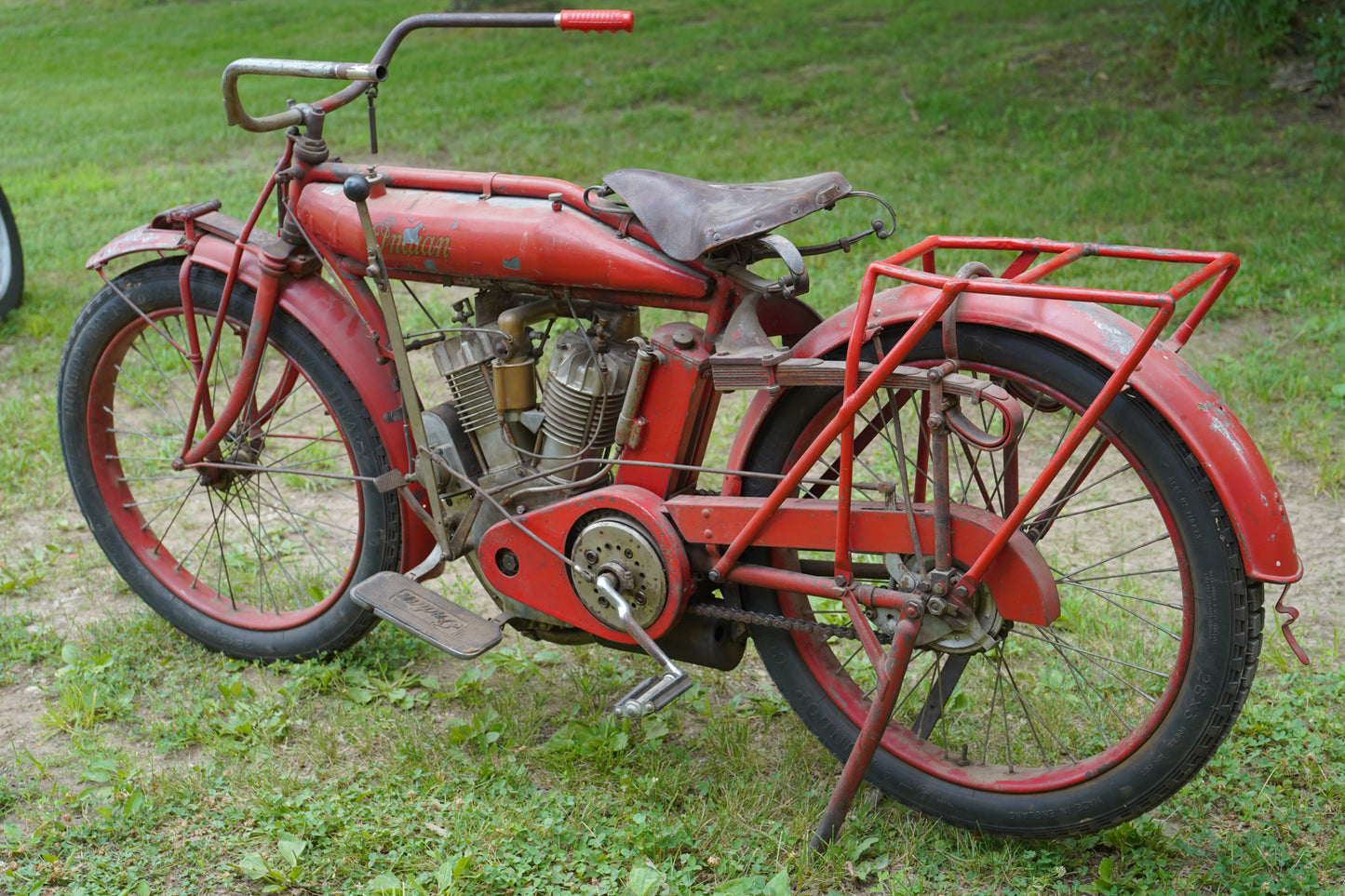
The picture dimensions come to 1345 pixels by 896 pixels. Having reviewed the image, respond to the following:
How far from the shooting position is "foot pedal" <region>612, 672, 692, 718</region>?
9.16 ft

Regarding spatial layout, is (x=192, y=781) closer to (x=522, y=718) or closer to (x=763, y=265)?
(x=522, y=718)

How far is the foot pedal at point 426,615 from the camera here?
3049mm

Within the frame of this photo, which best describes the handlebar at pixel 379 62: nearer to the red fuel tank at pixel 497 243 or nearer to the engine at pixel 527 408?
the red fuel tank at pixel 497 243

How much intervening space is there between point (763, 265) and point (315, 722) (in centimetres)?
367

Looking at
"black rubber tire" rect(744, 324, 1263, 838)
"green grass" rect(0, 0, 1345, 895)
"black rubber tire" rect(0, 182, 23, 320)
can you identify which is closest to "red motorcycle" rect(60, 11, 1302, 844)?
"black rubber tire" rect(744, 324, 1263, 838)

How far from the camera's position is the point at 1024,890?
2.65 metres

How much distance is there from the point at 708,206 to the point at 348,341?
1073 mm

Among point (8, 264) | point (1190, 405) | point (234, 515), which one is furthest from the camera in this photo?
point (8, 264)

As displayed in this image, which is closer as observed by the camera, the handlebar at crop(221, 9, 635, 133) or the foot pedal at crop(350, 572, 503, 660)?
the handlebar at crop(221, 9, 635, 133)

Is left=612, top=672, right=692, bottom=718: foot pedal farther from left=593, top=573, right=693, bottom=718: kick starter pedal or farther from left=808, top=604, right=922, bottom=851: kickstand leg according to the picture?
left=808, top=604, right=922, bottom=851: kickstand leg

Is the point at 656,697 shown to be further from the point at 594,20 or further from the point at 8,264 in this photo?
the point at 8,264

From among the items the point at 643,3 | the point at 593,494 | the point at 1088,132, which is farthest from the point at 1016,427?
the point at 643,3

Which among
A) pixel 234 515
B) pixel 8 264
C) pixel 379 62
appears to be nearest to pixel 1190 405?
pixel 379 62

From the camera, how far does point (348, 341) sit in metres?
3.24
